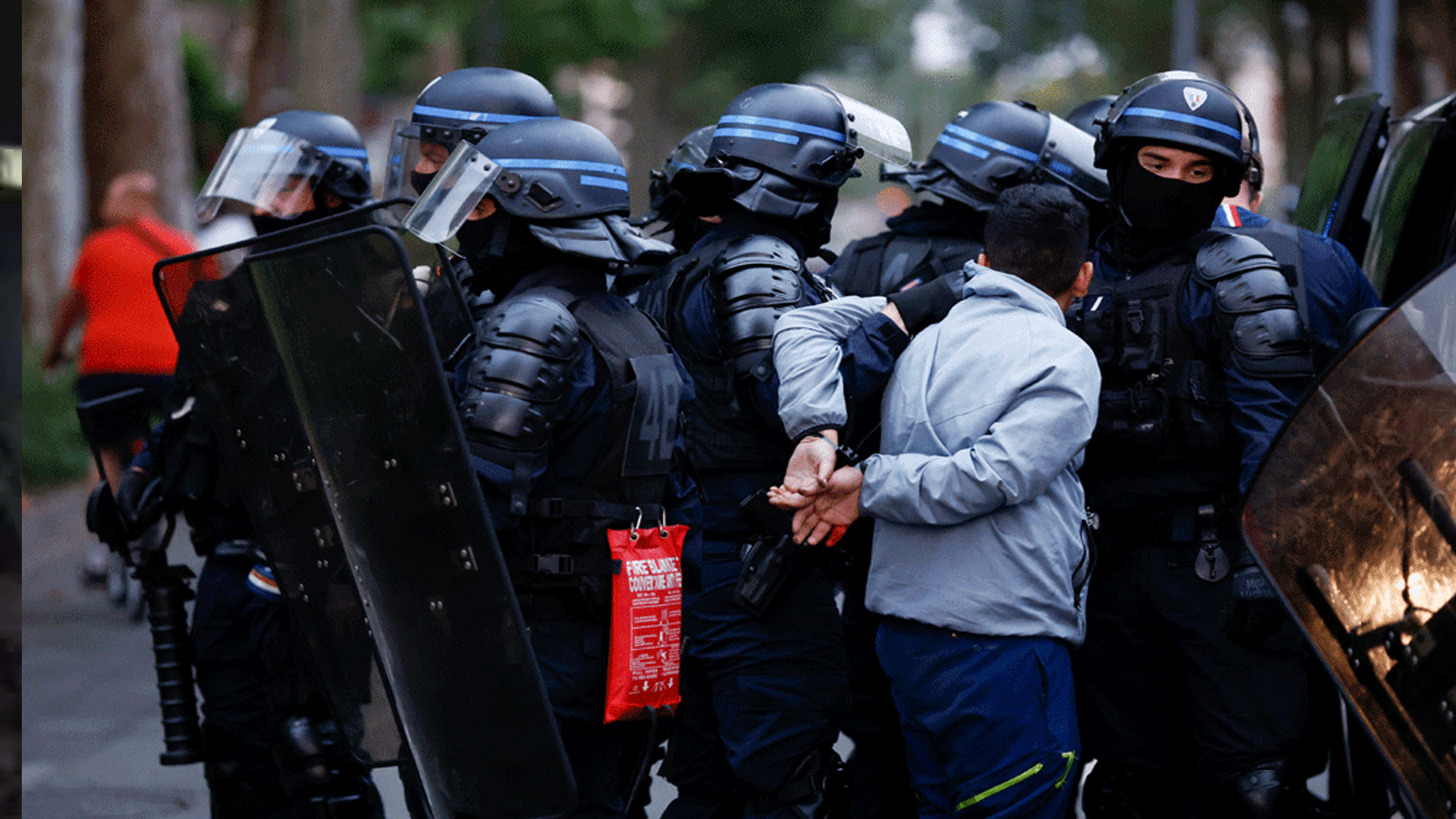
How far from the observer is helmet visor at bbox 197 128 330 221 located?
4398mm

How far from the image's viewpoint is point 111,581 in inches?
354

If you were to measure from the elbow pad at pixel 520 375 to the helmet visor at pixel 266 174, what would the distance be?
1.56 meters

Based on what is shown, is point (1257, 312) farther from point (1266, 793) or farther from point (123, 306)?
point (123, 306)

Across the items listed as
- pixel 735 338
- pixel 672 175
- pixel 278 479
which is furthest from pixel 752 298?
pixel 278 479

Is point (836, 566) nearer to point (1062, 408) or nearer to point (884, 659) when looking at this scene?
point (884, 659)

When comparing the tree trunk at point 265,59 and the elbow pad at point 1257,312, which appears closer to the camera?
the elbow pad at point 1257,312

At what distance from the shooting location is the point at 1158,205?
390 centimetres

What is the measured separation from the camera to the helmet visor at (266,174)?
14.4 feet

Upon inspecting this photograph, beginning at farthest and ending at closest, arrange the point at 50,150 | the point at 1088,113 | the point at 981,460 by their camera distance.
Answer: the point at 50,150, the point at 1088,113, the point at 981,460

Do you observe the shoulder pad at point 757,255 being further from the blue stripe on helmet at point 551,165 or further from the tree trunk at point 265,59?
the tree trunk at point 265,59

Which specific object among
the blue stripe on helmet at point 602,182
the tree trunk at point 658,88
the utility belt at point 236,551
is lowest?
the tree trunk at point 658,88

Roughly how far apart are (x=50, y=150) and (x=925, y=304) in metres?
11.9

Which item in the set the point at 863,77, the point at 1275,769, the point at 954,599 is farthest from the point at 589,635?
the point at 863,77

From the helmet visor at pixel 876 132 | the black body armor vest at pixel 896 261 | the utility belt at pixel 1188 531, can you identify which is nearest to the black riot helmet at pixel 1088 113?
the black body armor vest at pixel 896 261
